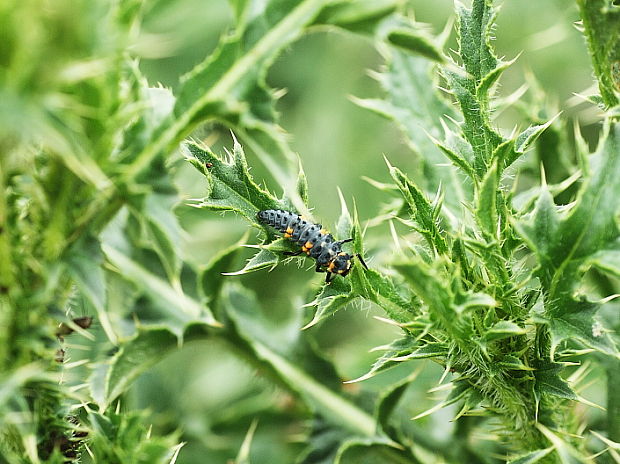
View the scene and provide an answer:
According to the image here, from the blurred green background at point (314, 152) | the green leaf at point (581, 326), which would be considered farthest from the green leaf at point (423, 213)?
the blurred green background at point (314, 152)

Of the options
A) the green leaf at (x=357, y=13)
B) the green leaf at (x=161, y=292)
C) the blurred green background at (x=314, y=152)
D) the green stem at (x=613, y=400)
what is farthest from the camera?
the blurred green background at (x=314, y=152)

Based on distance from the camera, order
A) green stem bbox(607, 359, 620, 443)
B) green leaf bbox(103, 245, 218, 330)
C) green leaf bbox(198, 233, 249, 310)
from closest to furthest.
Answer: green stem bbox(607, 359, 620, 443), green leaf bbox(198, 233, 249, 310), green leaf bbox(103, 245, 218, 330)

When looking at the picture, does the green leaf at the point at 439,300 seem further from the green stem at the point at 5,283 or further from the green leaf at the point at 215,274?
the green stem at the point at 5,283

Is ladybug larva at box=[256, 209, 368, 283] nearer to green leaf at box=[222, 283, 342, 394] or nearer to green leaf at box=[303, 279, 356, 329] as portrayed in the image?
green leaf at box=[303, 279, 356, 329]

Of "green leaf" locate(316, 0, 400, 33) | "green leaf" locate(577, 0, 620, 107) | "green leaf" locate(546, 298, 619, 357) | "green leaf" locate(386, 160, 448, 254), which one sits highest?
"green leaf" locate(316, 0, 400, 33)

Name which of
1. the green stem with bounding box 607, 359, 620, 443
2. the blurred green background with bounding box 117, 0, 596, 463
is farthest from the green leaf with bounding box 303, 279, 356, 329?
the blurred green background with bounding box 117, 0, 596, 463

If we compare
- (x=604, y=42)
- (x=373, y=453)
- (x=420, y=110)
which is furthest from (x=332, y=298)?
(x=604, y=42)
